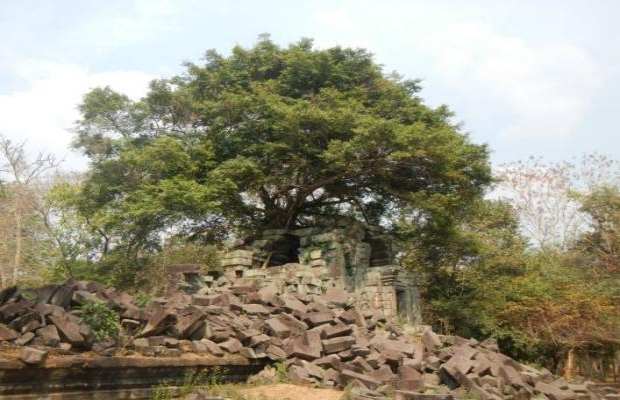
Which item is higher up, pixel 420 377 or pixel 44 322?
pixel 44 322

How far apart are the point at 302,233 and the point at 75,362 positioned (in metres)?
12.9

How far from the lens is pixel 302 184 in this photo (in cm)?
1875

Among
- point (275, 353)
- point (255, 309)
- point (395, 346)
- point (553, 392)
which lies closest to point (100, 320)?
point (275, 353)

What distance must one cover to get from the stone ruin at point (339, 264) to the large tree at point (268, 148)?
1.62 m

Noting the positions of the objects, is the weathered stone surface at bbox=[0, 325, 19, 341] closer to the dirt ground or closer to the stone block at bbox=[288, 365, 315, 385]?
the dirt ground

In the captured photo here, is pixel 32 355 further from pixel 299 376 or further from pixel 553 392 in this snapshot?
pixel 553 392

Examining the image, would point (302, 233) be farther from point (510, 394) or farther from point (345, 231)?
point (510, 394)

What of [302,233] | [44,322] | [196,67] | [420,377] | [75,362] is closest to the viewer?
[75,362]

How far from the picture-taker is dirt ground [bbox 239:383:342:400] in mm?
7176

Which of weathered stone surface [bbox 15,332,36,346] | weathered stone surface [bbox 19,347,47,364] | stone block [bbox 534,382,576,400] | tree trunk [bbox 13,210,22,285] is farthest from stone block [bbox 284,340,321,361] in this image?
tree trunk [bbox 13,210,22,285]

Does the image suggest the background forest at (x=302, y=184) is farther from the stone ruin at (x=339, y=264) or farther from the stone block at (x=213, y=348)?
the stone block at (x=213, y=348)

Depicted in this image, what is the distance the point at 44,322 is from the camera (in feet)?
20.0

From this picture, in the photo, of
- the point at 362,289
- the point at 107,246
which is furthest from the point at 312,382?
the point at 107,246

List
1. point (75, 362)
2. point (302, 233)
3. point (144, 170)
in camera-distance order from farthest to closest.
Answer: point (302, 233)
point (144, 170)
point (75, 362)
